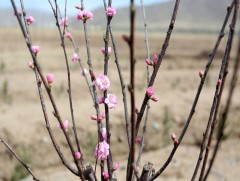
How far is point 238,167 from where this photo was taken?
578cm

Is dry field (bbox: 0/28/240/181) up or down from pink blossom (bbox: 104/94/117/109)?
up

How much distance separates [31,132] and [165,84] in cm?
588

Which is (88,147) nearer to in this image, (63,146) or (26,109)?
(63,146)

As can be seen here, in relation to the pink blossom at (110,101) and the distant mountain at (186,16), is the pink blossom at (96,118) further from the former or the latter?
the distant mountain at (186,16)

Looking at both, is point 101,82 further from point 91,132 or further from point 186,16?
point 186,16

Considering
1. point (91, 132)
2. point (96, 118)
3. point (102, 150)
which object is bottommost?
point (102, 150)

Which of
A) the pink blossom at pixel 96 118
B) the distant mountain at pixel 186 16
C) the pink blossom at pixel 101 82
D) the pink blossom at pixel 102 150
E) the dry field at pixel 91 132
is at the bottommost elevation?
the pink blossom at pixel 102 150

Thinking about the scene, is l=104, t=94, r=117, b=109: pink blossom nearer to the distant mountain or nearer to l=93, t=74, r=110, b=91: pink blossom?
l=93, t=74, r=110, b=91: pink blossom

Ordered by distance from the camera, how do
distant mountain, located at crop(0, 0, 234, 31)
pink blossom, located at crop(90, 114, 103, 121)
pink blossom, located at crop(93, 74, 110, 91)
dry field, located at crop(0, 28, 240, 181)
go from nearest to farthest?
pink blossom, located at crop(93, 74, 110, 91), pink blossom, located at crop(90, 114, 103, 121), dry field, located at crop(0, 28, 240, 181), distant mountain, located at crop(0, 0, 234, 31)

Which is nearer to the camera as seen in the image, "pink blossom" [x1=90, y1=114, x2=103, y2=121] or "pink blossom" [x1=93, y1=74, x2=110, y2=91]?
"pink blossom" [x1=93, y1=74, x2=110, y2=91]

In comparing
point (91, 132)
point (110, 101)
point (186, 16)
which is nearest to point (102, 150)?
point (110, 101)

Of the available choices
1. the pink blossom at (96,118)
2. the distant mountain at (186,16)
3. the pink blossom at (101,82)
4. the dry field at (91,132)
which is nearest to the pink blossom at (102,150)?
the pink blossom at (96,118)

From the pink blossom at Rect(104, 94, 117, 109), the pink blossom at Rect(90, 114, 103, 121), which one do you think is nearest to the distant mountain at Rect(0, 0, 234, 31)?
the pink blossom at Rect(90, 114, 103, 121)

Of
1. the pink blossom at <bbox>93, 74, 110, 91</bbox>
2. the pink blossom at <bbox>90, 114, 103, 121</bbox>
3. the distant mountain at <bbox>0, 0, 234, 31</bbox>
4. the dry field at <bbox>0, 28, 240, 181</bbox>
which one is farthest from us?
the distant mountain at <bbox>0, 0, 234, 31</bbox>
